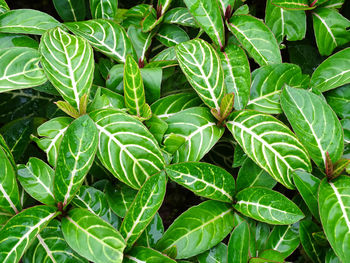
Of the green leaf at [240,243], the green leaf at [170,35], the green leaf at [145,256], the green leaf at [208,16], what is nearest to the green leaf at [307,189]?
the green leaf at [240,243]

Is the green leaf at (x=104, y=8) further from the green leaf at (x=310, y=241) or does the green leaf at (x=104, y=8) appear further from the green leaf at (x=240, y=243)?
the green leaf at (x=310, y=241)

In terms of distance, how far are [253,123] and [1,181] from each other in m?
0.83

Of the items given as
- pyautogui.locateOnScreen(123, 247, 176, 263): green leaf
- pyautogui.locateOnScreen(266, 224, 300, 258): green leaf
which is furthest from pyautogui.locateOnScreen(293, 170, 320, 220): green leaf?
pyautogui.locateOnScreen(123, 247, 176, 263): green leaf

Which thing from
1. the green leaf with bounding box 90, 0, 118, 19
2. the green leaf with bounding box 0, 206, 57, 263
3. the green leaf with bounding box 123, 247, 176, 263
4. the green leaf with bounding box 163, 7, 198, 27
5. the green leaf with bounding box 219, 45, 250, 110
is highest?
the green leaf with bounding box 90, 0, 118, 19

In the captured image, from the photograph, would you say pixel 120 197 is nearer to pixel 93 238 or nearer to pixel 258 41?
pixel 93 238

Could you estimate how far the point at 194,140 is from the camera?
1.25 m

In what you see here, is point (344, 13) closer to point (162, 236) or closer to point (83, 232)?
point (162, 236)

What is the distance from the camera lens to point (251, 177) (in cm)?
132

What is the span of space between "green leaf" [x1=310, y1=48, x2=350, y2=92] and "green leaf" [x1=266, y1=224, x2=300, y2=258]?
54 cm

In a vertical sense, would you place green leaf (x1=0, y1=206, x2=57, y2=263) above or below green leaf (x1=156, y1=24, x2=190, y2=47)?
below

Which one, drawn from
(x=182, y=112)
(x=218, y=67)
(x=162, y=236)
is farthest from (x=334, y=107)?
(x=162, y=236)

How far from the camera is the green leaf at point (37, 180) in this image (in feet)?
3.90

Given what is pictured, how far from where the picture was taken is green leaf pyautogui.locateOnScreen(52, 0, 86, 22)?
160 centimetres

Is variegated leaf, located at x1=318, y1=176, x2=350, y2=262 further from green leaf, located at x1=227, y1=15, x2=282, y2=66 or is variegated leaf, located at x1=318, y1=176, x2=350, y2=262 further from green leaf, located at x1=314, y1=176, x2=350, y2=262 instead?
green leaf, located at x1=227, y1=15, x2=282, y2=66
